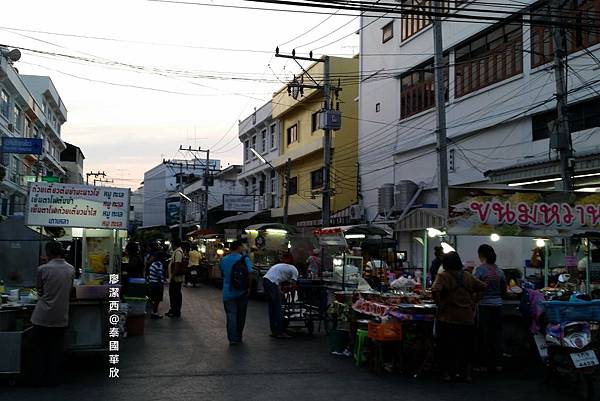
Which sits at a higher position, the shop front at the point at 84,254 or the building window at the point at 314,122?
the building window at the point at 314,122

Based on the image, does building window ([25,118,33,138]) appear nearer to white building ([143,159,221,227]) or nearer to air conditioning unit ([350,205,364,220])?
air conditioning unit ([350,205,364,220])

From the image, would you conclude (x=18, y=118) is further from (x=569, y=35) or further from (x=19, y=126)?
(x=569, y=35)

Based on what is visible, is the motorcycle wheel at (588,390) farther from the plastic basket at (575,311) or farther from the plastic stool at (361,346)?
the plastic stool at (361,346)

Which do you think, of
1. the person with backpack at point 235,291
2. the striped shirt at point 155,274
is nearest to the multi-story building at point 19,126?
the striped shirt at point 155,274

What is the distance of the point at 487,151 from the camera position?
21203mm

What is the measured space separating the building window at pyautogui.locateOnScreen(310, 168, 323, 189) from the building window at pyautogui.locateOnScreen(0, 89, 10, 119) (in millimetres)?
17539

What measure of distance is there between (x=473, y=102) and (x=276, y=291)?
42.8ft

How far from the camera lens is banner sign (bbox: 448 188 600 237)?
9.67 metres

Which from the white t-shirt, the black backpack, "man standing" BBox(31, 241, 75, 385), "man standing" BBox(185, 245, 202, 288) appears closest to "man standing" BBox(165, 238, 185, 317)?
the white t-shirt

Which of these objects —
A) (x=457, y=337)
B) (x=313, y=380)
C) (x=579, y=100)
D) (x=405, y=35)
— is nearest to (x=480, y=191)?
(x=457, y=337)

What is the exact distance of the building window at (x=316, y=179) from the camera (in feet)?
113

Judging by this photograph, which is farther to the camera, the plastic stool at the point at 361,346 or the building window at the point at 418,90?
the building window at the point at 418,90

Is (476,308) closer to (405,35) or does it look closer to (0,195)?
(405,35)

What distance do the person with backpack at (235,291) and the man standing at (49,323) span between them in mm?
3662
